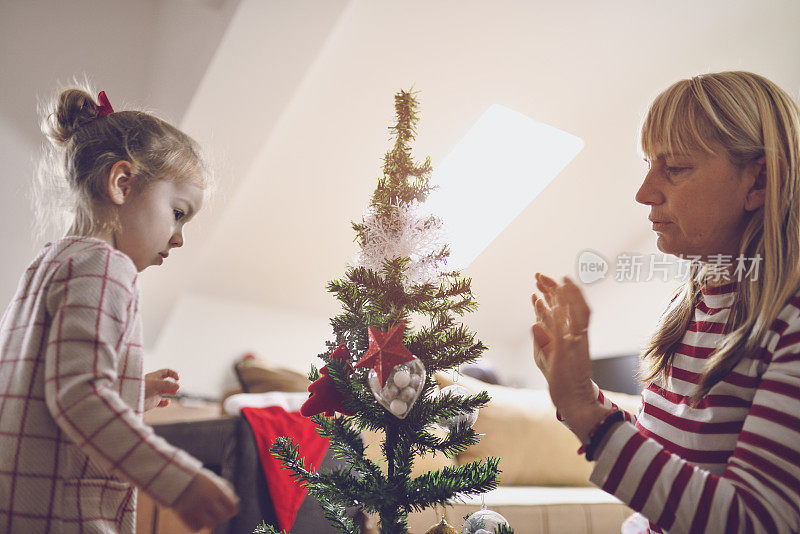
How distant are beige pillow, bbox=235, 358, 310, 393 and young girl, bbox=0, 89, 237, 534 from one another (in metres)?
0.99

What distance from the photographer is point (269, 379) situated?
1.80 metres

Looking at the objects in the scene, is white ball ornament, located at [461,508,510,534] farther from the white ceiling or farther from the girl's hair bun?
the white ceiling

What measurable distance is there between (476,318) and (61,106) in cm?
353

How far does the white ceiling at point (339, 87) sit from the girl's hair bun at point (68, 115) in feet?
3.55

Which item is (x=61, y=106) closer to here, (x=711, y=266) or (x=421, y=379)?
(x=421, y=379)

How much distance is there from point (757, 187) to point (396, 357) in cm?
59

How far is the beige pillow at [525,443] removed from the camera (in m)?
1.85

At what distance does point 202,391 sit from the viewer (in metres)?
3.33

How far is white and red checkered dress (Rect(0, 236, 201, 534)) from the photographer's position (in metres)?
0.63

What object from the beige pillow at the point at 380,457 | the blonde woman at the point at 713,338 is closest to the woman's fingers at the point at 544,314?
the blonde woman at the point at 713,338

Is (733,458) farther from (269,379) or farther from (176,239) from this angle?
(269,379)

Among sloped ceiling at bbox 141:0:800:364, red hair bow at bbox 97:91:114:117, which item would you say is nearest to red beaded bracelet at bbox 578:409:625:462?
red hair bow at bbox 97:91:114:117

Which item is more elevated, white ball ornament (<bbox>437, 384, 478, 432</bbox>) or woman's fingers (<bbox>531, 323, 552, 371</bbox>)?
woman's fingers (<bbox>531, 323, 552, 371</bbox>)

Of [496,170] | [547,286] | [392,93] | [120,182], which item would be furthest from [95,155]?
[496,170]
